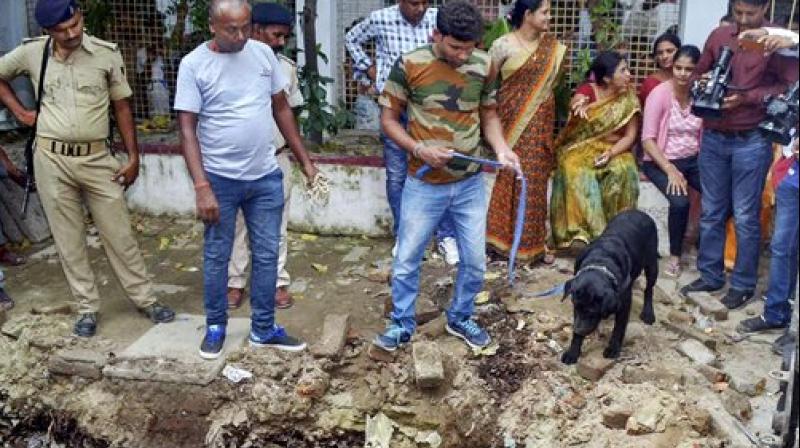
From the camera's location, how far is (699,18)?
7.48 m

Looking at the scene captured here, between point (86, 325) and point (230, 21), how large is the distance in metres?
2.28

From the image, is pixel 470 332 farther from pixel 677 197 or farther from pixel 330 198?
pixel 330 198

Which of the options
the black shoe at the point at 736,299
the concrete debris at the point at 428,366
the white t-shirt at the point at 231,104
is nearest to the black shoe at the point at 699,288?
the black shoe at the point at 736,299

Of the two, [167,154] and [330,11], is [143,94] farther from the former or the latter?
[330,11]

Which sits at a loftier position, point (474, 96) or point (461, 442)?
point (474, 96)

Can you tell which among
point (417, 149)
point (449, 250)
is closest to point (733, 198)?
point (449, 250)

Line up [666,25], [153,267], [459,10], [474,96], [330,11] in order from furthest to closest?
1. [330,11]
2. [666,25]
3. [153,267]
4. [474,96]
5. [459,10]

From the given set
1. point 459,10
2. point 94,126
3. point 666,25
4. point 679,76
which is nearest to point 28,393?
point 94,126

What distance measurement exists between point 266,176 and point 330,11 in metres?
3.78

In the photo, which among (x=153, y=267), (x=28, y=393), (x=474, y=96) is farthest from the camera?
(x=153, y=267)

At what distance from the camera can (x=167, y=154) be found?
793 centimetres

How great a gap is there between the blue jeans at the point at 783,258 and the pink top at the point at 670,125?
1.16 m

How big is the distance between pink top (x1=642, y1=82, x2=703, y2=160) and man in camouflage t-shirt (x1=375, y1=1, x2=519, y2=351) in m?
1.93

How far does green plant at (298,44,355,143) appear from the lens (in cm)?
758
